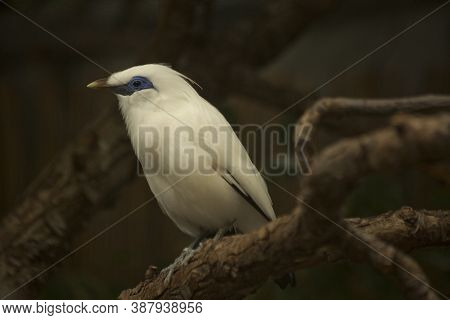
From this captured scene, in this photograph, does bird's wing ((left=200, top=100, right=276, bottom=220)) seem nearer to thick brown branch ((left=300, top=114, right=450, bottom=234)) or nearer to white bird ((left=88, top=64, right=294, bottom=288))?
white bird ((left=88, top=64, right=294, bottom=288))

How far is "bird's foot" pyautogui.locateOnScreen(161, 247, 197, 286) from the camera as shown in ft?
4.16

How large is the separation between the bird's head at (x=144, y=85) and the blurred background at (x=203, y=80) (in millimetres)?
75

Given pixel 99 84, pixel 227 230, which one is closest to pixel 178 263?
pixel 227 230

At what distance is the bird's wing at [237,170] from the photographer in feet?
4.28

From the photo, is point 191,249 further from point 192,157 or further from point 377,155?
point 377,155

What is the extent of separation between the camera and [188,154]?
1.29 meters

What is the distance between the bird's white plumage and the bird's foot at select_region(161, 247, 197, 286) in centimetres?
7

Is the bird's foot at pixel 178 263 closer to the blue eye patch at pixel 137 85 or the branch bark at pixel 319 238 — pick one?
the branch bark at pixel 319 238

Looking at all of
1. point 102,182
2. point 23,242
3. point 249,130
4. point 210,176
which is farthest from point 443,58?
point 23,242

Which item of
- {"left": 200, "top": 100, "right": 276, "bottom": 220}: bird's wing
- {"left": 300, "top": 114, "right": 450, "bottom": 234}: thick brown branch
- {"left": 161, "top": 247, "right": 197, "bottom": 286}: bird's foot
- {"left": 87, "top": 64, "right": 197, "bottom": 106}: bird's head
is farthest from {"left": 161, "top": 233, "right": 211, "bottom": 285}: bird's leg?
{"left": 300, "top": 114, "right": 450, "bottom": 234}: thick brown branch

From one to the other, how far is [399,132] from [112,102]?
798mm

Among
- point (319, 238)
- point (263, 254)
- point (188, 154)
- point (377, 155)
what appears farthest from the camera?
point (188, 154)

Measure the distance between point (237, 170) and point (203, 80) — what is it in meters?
0.30

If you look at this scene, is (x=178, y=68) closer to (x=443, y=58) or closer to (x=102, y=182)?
(x=102, y=182)
